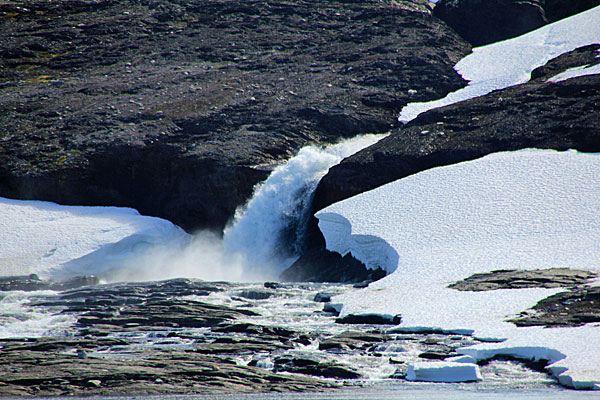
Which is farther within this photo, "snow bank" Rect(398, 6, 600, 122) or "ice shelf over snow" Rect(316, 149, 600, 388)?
"snow bank" Rect(398, 6, 600, 122)

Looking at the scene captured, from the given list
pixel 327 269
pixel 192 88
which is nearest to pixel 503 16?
pixel 192 88

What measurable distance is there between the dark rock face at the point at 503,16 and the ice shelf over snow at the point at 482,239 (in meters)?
21.9

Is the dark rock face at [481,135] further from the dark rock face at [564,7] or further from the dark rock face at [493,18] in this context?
the dark rock face at [564,7]

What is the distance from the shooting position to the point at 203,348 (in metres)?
12.2

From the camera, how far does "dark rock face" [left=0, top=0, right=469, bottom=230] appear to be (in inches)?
1154

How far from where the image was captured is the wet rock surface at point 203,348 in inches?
387

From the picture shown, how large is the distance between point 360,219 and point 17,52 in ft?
96.0

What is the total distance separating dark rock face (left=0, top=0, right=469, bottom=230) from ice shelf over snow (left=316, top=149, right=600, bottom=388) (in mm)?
8257

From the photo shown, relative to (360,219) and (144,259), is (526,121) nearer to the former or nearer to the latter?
(360,219)

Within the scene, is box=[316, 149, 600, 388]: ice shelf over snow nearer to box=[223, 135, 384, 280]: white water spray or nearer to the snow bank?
box=[223, 135, 384, 280]: white water spray

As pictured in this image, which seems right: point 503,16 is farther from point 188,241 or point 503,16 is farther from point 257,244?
point 188,241

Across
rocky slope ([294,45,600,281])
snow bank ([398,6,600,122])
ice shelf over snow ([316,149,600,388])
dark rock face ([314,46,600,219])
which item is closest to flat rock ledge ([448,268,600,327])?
ice shelf over snow ([316,149,600,388])

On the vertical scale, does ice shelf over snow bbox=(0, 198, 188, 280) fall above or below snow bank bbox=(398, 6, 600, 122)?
below

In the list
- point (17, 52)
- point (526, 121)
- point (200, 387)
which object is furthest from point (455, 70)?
point (200, 387)
